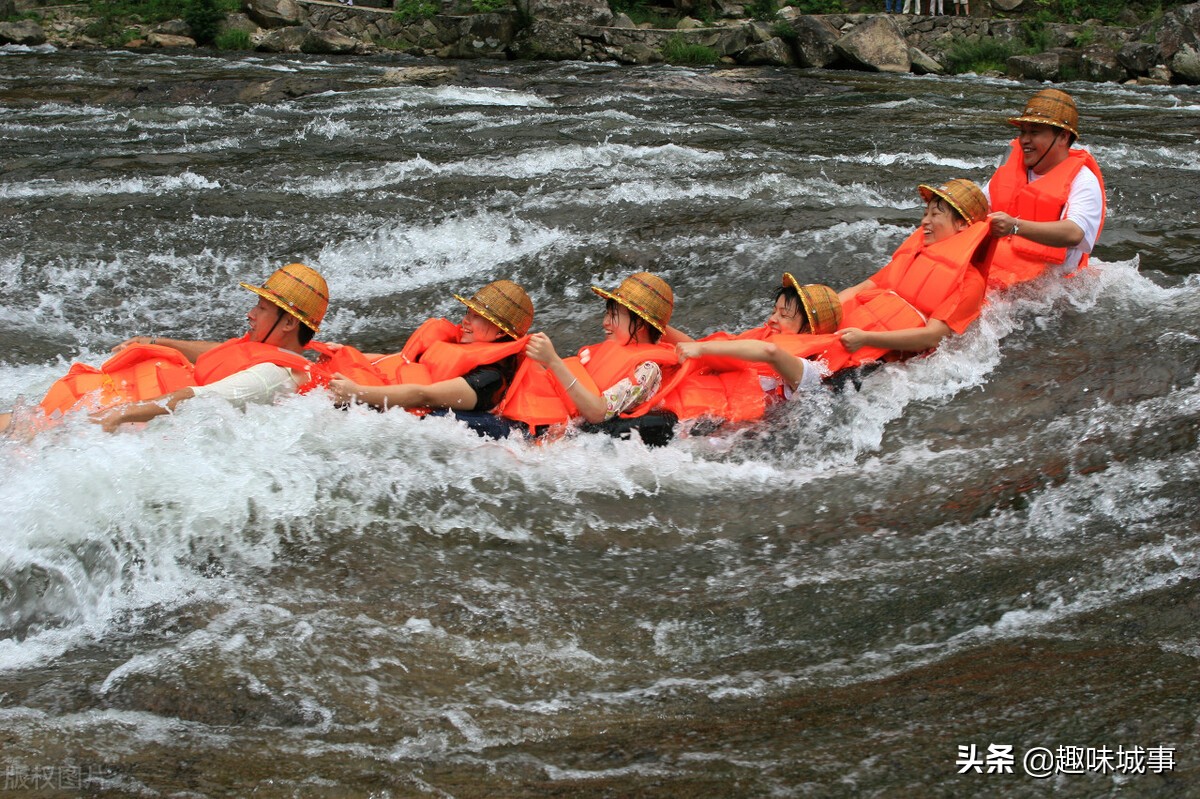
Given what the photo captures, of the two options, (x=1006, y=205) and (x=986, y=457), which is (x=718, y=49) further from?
(x=986, y=457)

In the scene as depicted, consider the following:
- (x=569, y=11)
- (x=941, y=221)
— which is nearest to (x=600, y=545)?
(x=941, y=221)

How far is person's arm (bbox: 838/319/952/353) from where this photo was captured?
19.6 feet

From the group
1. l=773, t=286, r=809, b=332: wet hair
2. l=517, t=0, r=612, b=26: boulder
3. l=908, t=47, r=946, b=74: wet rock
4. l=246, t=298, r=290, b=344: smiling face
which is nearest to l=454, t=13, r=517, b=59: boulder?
l=517, t=0, r=612, b=26: boulder

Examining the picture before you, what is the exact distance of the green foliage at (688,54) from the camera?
24312 millimetres

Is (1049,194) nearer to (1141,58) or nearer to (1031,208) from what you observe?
(1031,208)

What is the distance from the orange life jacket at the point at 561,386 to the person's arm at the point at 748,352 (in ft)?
0.60

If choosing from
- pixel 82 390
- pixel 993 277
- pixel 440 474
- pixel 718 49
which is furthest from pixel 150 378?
pixel 718 49

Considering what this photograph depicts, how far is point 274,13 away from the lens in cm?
2697

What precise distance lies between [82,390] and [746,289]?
4175 mm

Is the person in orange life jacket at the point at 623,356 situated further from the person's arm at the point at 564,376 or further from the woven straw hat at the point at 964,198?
the woven straw hat at the point at 964,198

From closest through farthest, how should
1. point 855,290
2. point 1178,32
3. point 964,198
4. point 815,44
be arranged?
point 964,198 → point 855,290 → point 1178,32 → point 815,44

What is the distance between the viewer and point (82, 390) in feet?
17.3

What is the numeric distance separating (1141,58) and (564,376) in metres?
20.1

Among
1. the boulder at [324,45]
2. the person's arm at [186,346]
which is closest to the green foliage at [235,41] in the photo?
the boulder at [324,45]
